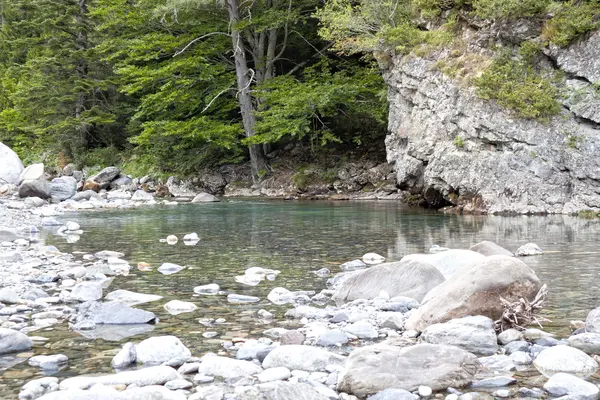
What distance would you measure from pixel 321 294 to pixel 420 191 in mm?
12860

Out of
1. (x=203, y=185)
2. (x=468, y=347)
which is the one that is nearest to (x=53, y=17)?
(x=203, y=185)

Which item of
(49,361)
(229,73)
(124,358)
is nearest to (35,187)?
(229,73)

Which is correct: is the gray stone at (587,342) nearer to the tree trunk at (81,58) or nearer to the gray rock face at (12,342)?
the gray rock face at (12,342)

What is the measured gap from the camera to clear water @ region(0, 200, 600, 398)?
5.19m

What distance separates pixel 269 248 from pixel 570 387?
6.99m

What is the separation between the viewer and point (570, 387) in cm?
368

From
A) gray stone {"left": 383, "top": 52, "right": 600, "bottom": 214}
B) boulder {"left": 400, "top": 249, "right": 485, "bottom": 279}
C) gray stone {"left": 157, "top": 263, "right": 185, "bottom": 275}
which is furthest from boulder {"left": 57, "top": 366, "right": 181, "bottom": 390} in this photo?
gray stone {"left": 383, "top": 52, "right": 600, "bottom": 214}

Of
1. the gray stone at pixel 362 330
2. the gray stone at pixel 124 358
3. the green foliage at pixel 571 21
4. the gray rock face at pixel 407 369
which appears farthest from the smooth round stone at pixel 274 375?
the green foliage at pixel 571 21

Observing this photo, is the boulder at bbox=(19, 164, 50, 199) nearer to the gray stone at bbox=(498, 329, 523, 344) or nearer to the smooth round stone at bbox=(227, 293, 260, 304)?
the smooth round stone at bbox=(227, 293, 260, 304)

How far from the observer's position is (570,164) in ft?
50.6

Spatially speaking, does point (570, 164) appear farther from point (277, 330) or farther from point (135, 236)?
point (277, 330)

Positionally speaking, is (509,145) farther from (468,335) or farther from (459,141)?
(468,335)

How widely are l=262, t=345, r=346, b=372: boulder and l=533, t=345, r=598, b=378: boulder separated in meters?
1.33

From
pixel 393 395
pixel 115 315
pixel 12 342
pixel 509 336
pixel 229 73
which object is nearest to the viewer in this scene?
pixel 393 395
